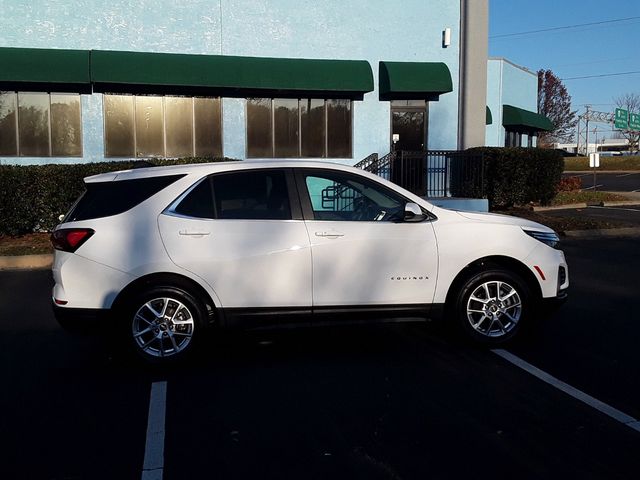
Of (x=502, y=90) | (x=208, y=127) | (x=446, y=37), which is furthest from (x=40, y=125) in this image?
(x=502, y=90)

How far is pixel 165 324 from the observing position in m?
5.84

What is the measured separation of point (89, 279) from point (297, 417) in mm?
2189

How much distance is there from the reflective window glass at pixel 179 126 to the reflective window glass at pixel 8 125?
3.67 meters

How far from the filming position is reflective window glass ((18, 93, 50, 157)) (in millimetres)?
16891

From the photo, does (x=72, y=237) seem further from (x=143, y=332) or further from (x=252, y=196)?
(x=252, y=196)

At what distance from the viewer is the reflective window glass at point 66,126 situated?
17.0 m

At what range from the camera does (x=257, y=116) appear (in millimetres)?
18172

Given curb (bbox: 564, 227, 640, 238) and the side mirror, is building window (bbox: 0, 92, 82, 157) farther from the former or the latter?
the side mirror

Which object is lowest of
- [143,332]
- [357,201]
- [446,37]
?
[143,332]

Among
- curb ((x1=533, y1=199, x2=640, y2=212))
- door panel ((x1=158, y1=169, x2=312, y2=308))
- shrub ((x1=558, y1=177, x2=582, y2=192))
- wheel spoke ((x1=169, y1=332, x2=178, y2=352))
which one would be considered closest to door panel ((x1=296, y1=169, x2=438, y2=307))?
door panel ((x1=158, y1=169, x2=312, y2=308))

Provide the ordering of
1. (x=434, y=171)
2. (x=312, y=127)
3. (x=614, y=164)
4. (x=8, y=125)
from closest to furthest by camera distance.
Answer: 1. (x=8, y=125)
2. (x=434, y=171)
3. (x=312, y=127)
4. (x=614, y=164)

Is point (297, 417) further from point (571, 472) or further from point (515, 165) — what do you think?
point (515, 165)

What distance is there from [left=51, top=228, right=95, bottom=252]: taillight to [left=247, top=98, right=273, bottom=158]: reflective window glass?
12.5m

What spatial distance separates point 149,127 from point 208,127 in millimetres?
1495
